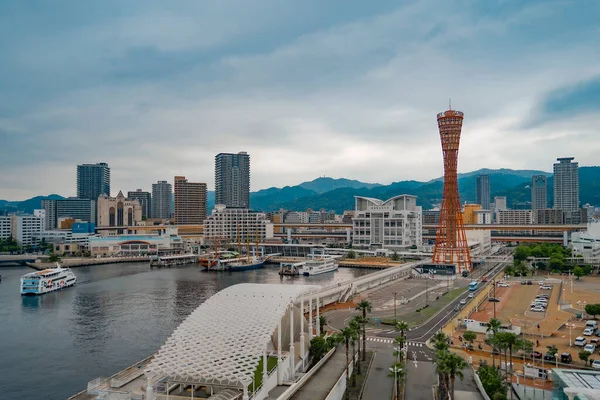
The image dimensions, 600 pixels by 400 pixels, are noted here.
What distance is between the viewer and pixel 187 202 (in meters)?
146

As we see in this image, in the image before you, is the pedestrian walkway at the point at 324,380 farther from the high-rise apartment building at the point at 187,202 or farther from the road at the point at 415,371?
the high-rise apartment building at the point at 187,202

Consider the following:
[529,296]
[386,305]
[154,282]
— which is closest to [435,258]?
[529,296]

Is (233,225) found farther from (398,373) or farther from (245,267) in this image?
(398,373)

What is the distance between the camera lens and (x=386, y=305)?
3638 centimetres

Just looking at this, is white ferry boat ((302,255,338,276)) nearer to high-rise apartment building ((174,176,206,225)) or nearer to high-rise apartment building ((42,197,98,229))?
high-rise apartment building ((174,176,206,225))

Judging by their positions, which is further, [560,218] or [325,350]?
[560,218]

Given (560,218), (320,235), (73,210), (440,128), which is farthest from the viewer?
(73,210)

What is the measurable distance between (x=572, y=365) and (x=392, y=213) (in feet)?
179

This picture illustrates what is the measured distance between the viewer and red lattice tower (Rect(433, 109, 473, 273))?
5269 cm

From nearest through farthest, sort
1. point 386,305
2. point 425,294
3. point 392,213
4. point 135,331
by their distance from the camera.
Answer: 1. point 135,331
2. point 386,305
3. point 425,294
4. point 392,213

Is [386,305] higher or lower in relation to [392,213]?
lower

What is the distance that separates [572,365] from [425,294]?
20.8 metres

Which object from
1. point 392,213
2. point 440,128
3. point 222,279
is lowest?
point 222,279

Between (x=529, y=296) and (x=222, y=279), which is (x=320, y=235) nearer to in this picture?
(x=222, y=279)
